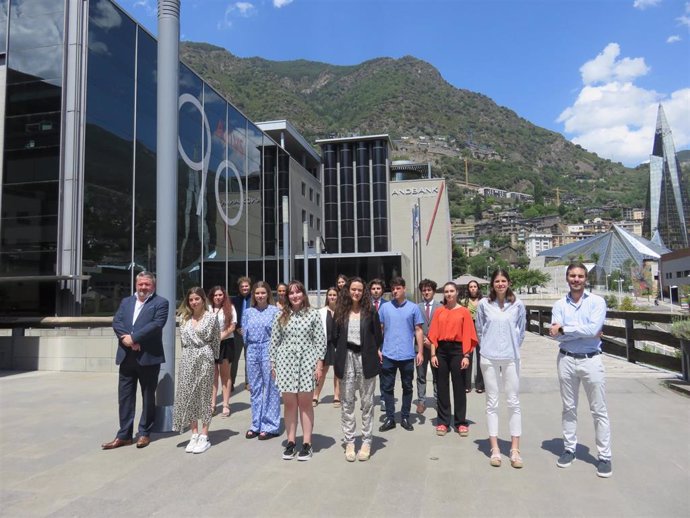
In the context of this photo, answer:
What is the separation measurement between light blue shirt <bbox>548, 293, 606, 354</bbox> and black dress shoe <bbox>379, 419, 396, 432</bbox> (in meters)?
2.30

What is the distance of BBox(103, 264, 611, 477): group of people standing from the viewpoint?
14.8 ft

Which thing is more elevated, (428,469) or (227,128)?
(227,128)

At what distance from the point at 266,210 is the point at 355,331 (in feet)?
94.7

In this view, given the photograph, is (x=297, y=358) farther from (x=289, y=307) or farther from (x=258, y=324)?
(x=258, y=324)

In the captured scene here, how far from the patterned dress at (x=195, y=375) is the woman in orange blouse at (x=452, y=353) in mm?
2616

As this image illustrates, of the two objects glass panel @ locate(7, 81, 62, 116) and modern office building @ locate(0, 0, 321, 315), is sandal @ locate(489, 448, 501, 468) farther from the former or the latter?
glass panel @ locate(7, 81, 62, 116)

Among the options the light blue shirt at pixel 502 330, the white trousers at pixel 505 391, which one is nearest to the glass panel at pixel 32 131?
the light blue shirt at pixel 502 330

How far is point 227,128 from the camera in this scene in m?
26.8

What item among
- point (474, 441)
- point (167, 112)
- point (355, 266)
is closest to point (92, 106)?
point (167, 112)

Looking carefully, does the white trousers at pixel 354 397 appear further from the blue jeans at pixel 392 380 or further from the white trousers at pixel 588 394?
the white trousers at pixel 588 394

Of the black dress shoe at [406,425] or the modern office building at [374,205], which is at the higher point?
the modern office building at [374,205]

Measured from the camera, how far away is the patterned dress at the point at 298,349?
476 centimetres

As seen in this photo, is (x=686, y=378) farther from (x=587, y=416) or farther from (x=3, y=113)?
(x=3, y=113)

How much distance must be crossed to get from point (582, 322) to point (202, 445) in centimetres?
399
